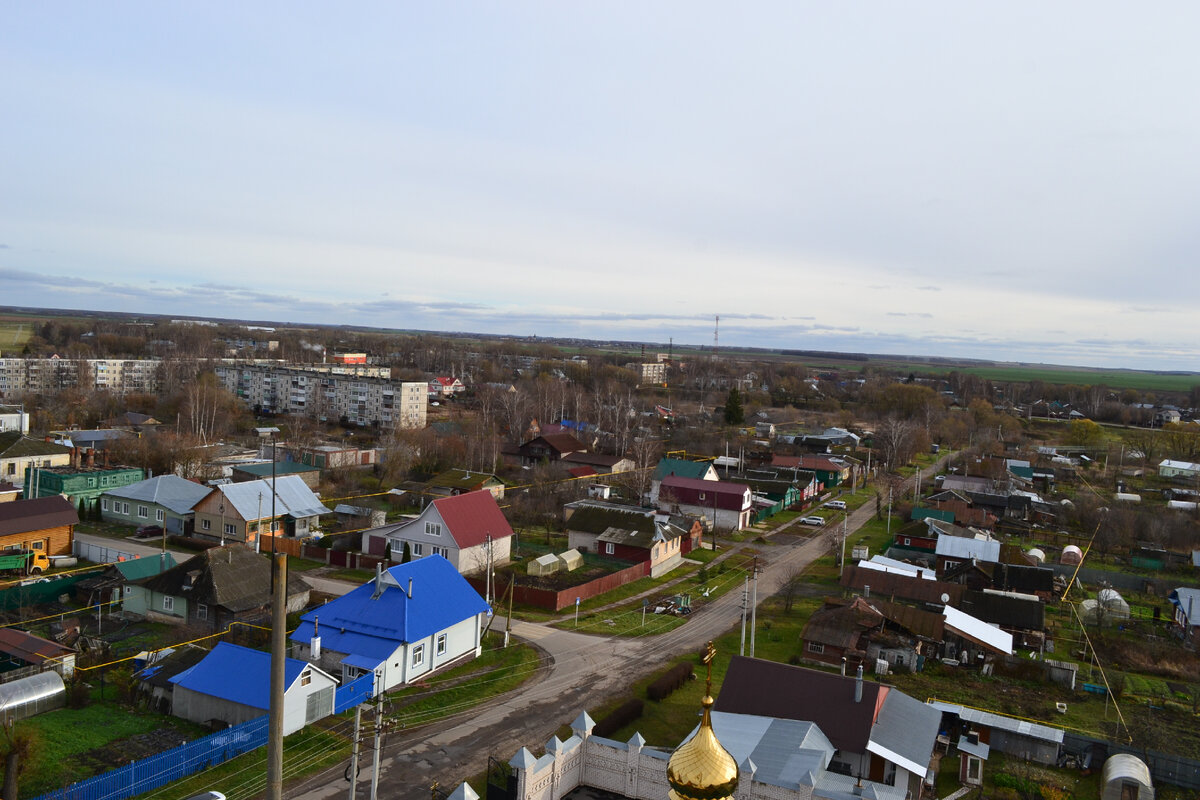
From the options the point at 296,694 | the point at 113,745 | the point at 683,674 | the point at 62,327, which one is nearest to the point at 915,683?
the point at 683,674

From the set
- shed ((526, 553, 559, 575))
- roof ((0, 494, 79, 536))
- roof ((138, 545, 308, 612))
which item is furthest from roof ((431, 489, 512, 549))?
roof ((0, 494, 79, 536))

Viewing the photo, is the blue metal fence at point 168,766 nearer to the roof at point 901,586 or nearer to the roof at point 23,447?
the roof at point 901,586

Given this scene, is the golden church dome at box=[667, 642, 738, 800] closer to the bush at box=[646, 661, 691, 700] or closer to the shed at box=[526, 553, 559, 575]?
the bush at box=[646, 661, 691, 700]

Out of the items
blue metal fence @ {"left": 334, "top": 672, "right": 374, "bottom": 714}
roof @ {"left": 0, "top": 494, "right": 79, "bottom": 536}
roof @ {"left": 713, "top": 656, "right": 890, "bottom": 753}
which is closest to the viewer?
roof @ {"left": 713, "top": 656, "right": 890, "bottom": 753}

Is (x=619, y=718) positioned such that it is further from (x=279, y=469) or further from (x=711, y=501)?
(x=279, y=469)

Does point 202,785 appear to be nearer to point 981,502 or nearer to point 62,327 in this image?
point 981,502
